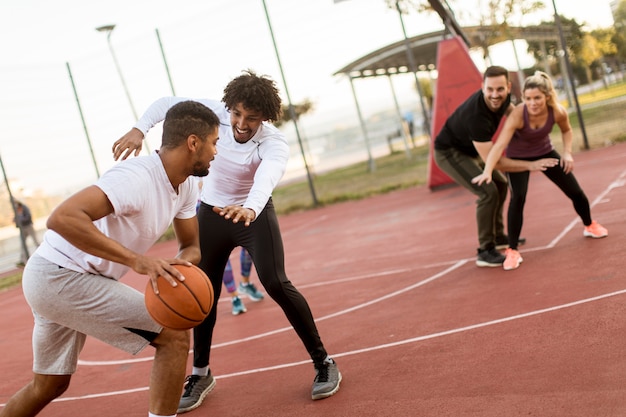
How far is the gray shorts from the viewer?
3.73 meters

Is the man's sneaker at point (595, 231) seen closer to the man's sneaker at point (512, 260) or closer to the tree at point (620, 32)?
the man's sneaker at point (512, 260)

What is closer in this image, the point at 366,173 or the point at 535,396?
the point at 535,396

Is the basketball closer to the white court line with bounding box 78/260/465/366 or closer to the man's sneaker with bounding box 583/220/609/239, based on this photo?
the white court line with bounding box 78/260/465/366

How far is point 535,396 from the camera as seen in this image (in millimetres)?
3672

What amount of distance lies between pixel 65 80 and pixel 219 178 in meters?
13.5

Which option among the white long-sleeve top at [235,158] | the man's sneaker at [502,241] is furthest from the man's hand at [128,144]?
the man's sneaker at [502,241]

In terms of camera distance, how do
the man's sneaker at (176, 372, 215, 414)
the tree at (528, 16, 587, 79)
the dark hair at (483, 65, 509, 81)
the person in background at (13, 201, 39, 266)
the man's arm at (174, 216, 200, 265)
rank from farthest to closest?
the tree at (528, 16, 587, 79)
the person in background at (13, 201, 39, 266)
the dark hair at (483, 65, 509, 81)
the man's sneaker at (176, 372, 215, 414)
the man's arm at (174, 216, 200, 265)

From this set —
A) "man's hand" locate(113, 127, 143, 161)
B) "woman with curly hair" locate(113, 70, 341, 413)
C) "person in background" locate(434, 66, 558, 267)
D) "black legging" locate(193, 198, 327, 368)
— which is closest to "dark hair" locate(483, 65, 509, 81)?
"person in background" locate(434, 66, 558, 267)

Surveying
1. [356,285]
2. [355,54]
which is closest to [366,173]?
[355,54]

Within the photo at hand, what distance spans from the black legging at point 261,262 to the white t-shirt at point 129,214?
87 centimetres

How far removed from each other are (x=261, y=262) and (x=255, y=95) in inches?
40.8

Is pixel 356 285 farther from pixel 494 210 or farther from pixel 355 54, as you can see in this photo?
pixel 355 54

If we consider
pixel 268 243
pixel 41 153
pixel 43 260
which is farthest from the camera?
pixel 41 153

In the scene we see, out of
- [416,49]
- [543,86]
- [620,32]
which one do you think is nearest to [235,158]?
[543,86]
